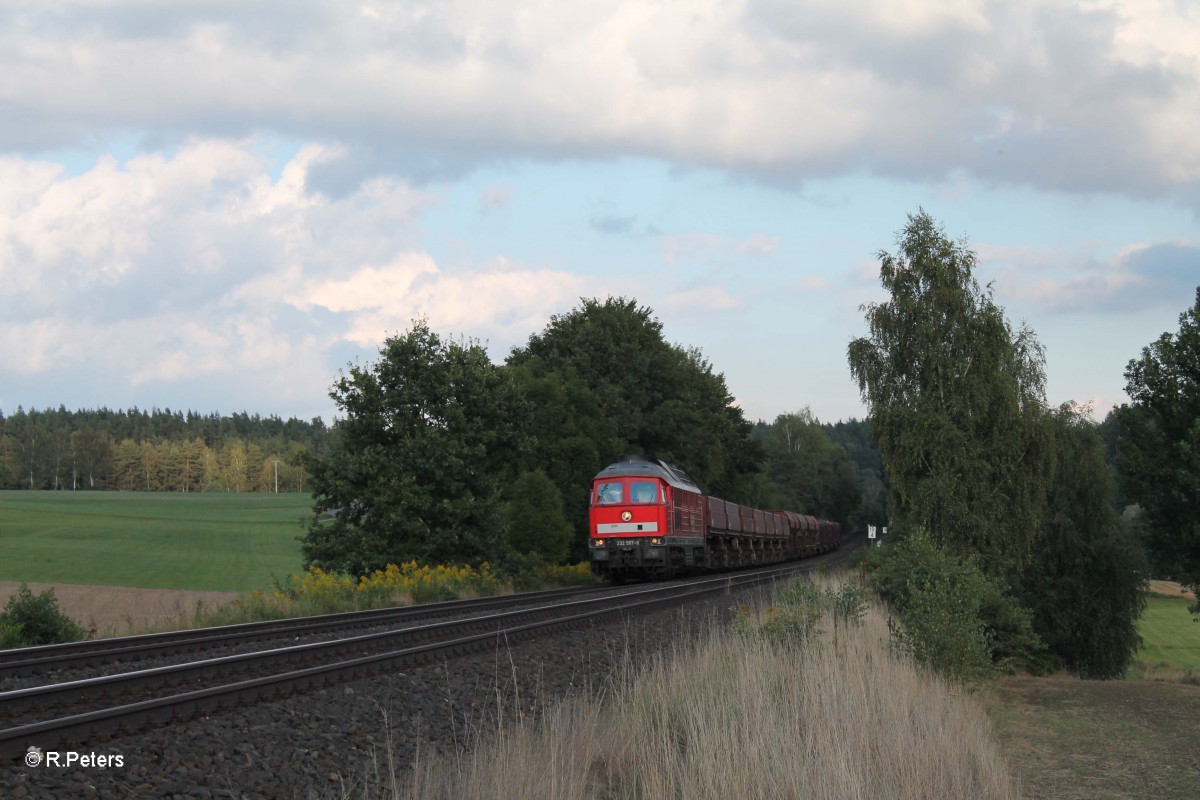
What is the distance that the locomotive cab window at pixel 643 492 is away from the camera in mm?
31375

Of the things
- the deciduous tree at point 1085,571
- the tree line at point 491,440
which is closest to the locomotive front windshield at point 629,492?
the tree line at point 491,440

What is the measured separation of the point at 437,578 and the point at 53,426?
179 metres

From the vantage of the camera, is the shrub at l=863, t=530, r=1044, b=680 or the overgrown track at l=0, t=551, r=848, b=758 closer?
the overgrown track at l=0, t=551, r=848, b=758

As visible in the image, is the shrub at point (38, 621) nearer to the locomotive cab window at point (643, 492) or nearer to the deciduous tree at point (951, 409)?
the locomotive cab window at point (643, 492)

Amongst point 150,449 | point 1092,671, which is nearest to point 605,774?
point 1092,671

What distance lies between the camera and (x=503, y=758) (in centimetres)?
709

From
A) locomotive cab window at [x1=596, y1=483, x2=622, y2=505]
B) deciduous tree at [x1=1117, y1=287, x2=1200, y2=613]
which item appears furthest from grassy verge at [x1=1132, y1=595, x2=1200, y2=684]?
locomotive cab window at [x1=596, y1=483, x2=622, y2=505]

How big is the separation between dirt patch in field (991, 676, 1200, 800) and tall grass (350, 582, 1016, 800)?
1.92 ft

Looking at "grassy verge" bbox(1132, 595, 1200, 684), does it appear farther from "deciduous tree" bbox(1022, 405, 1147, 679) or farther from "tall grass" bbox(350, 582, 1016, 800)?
"tall grass" bbox(350, 582, 1016, 800)

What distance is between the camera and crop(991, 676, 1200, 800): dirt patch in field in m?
9.12

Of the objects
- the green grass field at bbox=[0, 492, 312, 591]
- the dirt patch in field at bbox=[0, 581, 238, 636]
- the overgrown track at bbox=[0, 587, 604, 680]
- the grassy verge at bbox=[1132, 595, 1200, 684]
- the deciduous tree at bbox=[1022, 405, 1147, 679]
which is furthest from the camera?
the green grass field at bbox=[0, 492, 312, 591]

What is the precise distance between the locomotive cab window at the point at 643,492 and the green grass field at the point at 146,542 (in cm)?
1090

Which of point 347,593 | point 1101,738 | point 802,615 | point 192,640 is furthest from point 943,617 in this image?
point 347,593

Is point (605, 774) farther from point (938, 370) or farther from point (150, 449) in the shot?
point (150, 449)
